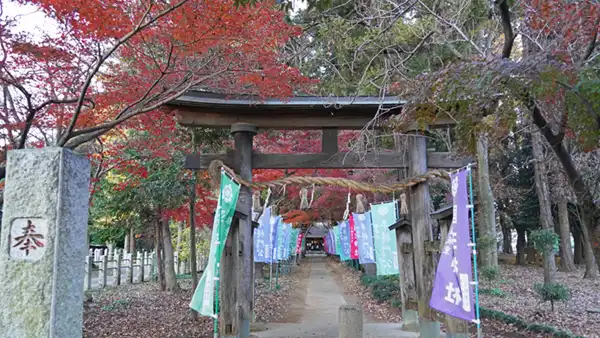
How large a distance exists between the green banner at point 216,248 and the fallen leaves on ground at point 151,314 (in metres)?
2.40

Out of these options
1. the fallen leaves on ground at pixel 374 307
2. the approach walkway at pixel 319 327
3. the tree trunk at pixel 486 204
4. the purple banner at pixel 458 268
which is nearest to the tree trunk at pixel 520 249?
the tree trunk at pixel 486 204

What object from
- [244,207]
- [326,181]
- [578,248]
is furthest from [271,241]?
[578,248]

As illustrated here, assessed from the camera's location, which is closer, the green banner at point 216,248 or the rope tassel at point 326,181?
the green banner at point 216,248

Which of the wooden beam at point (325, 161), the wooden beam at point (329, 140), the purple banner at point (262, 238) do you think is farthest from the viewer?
the purple banner at point (262, 238)

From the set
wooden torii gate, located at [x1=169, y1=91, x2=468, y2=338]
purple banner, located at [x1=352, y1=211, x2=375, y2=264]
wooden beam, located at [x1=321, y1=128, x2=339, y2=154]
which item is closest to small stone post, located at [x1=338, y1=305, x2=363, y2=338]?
wooden torii gate, located at [x1=169, y1=91, x2=468, y2=338]

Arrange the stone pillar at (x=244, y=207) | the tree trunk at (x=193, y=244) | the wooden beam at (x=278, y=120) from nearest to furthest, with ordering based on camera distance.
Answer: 1. the stone pillar at (x=244, y=207)
2. the wooden beam at (x=278, y=120)
3. the tree trunk at (x=193, y=244)

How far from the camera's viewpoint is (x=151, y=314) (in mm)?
10680

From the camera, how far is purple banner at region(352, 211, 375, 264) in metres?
14.0

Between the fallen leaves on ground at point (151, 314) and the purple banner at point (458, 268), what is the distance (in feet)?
15.9

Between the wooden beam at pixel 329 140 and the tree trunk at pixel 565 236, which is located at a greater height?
the wooden beam at pixel 329 140

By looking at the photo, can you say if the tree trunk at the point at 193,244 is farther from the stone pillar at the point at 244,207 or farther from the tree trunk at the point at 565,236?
the tree trunk at the point at 565,236

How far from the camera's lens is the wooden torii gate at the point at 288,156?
798 centimetres

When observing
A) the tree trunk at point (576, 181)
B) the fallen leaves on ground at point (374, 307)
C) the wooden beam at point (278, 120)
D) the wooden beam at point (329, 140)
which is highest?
the wooden beam at point (278, 120)

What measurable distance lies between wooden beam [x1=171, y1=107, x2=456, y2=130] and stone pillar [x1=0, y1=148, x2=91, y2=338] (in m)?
4.81
